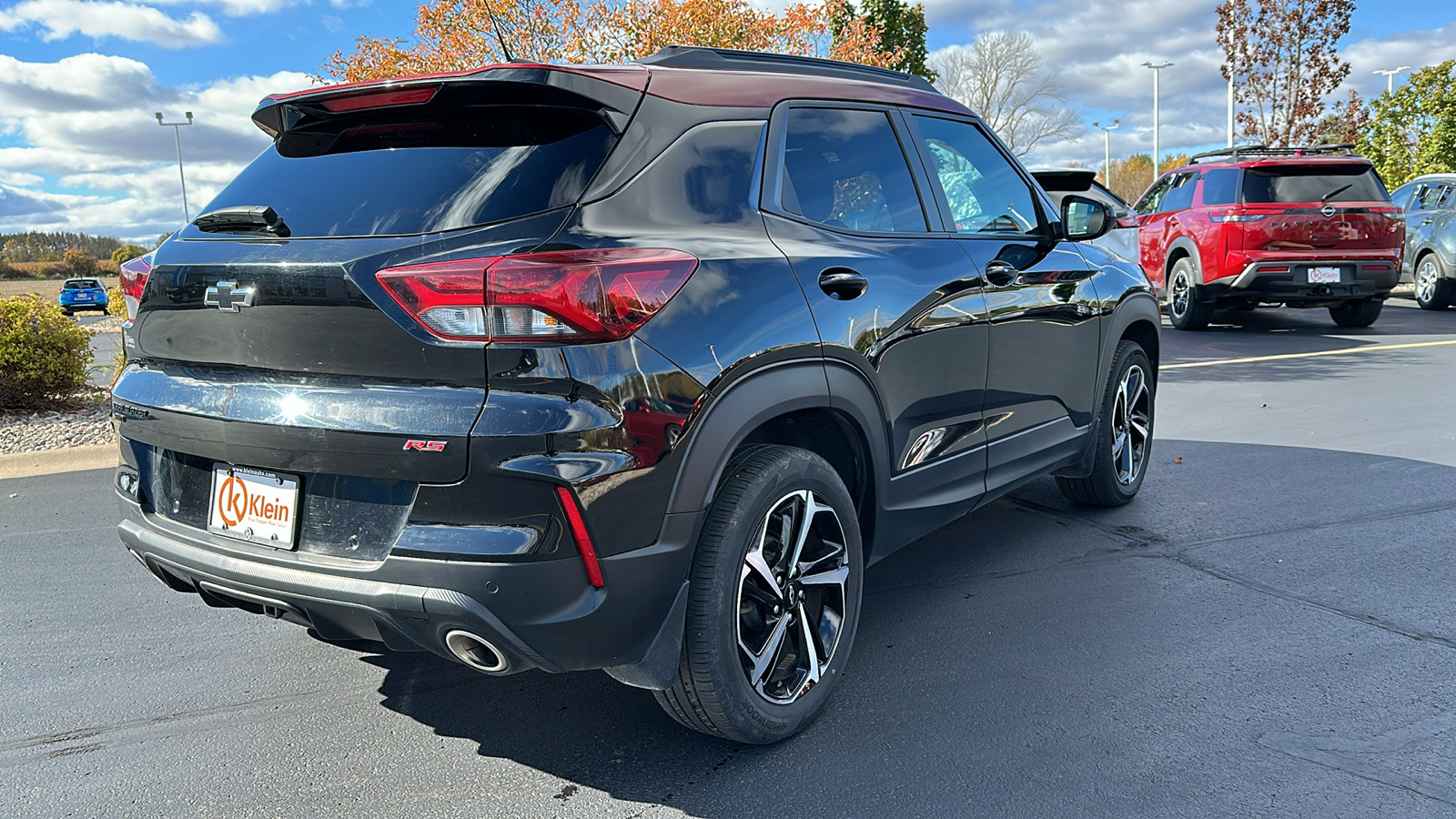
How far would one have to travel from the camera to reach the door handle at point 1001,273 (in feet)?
12.0

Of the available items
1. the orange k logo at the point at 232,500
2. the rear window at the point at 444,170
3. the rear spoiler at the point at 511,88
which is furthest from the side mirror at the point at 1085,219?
the orange k logo at the point at 232,500

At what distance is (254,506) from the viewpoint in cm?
249

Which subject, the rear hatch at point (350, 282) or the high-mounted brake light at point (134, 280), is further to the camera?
the high-mounted brake light at point (134, 280)

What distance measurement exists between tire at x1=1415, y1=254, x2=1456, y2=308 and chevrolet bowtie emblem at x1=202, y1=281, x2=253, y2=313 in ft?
54.5

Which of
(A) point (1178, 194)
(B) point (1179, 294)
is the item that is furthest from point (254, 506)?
(A) point (1178, 194)

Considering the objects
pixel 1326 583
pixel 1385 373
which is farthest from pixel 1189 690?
pixel 1385 373

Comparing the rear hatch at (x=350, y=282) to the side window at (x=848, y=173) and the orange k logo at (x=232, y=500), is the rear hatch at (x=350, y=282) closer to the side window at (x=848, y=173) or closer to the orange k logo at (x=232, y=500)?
the orange k logo at (x=232, y=500)

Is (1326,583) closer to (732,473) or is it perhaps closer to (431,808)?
(732,473)

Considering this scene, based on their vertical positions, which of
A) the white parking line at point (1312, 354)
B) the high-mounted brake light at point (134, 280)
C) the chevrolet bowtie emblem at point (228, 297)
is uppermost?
the high-mounted brake light at point (134, 280)

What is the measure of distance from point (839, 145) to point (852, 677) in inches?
65.6

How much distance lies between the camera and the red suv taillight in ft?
7.27

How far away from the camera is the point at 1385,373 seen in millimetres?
9461

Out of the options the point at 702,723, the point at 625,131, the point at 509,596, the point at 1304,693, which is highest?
the point at 625,131

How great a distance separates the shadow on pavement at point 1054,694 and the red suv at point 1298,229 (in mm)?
8145
